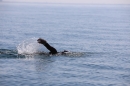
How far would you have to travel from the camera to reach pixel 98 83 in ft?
113

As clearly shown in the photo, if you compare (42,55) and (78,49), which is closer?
(42,55)

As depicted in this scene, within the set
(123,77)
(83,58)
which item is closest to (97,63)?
(83,58)

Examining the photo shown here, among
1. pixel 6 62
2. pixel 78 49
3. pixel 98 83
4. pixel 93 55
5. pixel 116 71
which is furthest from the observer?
pixel 78 49

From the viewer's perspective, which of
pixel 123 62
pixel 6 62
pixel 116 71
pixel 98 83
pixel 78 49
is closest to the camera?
pixel 98 83

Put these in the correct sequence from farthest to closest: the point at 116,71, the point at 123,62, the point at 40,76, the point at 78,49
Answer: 1. the point at 78,49
2. the point at 123,62
3. the point at 116,71
4. the point at 40,76

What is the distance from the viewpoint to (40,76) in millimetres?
37094

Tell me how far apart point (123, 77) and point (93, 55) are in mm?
13618

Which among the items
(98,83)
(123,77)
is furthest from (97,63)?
(98,83)

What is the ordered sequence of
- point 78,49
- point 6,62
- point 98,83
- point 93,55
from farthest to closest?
point 78,49, point 93,55, point 6,62, point 98,83

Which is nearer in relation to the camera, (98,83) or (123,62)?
(98,83)

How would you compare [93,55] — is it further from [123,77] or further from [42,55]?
[123,77]

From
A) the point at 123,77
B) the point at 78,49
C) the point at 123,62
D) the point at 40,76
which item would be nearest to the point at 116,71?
the point at 123,77

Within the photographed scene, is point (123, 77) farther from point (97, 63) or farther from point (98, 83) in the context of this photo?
point (97, 63)

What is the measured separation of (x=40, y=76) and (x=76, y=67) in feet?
21.6
